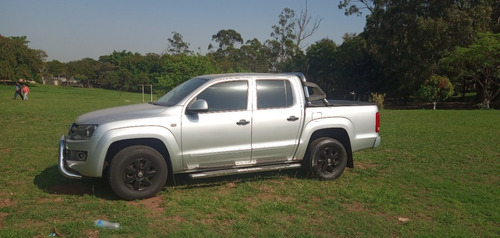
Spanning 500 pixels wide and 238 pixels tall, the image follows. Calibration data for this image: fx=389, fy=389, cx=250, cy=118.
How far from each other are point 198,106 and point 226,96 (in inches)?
23.9

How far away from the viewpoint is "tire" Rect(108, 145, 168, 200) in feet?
16.5

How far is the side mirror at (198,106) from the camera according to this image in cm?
524

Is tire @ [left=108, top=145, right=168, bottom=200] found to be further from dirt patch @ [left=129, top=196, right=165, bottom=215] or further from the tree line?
the tree line

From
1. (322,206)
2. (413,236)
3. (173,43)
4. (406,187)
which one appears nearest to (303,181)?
(322,206)

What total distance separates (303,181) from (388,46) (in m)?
35.4

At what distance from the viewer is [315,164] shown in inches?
246

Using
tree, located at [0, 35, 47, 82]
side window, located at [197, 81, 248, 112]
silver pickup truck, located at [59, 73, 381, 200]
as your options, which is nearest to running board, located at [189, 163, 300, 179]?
silver pickup truck, located at [59, 73, 381, 200]

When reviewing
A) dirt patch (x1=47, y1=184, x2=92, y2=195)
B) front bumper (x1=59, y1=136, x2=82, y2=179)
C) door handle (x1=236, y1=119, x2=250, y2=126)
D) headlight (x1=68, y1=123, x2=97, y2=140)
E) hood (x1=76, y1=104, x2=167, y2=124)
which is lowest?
dirt patch (x1=47, y1=184, x2=92, y2=195)

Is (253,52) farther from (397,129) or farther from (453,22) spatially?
(397,129)

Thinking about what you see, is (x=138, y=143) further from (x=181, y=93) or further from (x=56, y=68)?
(x=56, y=68)

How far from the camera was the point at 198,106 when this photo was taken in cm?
525

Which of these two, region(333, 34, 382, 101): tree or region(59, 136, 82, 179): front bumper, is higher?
region(333, 34, 382, 101): tree

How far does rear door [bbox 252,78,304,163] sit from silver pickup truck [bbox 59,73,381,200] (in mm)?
15

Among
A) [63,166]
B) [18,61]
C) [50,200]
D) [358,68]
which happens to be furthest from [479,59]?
[18,61]
